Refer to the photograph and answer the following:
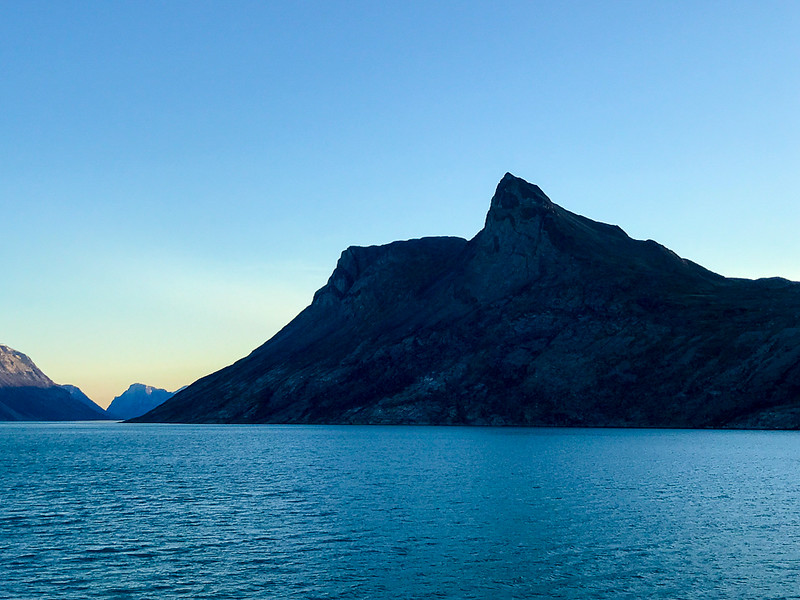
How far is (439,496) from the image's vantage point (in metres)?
75.1

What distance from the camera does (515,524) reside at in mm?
57625

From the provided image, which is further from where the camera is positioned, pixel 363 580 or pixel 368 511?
pixel 368 511

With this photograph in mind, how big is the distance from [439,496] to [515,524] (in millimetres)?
18362

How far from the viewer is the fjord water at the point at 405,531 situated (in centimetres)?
3922

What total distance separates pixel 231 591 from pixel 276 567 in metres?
5.80

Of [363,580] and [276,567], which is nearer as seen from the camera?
[363,580]

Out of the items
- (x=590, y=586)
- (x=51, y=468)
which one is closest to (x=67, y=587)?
(x=590, y=586)

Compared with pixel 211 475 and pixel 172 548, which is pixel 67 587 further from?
pixel 211 475

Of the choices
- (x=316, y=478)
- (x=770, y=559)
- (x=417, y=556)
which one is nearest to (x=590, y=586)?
(x=417, y=556)

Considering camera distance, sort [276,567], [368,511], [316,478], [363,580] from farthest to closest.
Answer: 1. [316,478]
2. [368,511]
3. [276,567]
4. [363,580]

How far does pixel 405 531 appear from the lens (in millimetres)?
54906

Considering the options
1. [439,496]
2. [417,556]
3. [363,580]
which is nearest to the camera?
[363,580]

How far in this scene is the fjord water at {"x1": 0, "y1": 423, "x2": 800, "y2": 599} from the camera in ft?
129

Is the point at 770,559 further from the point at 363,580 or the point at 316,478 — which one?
the point at 316,478
